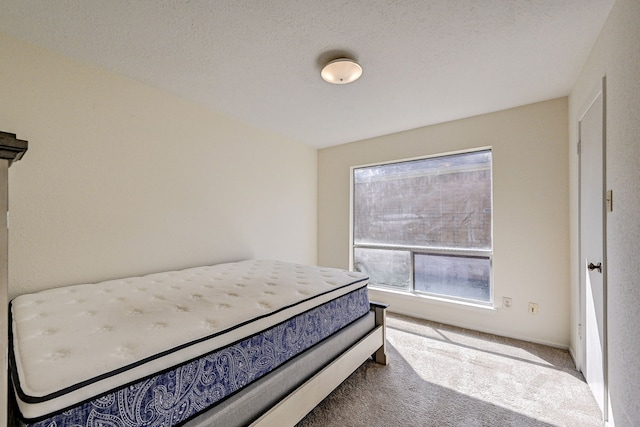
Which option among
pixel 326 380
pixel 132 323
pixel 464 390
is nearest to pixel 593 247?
pixel 464 390

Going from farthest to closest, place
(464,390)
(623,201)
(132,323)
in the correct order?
1. (464,390)
2. (623,201)
3. (132,323)

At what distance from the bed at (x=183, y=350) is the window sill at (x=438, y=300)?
1414 millimetres

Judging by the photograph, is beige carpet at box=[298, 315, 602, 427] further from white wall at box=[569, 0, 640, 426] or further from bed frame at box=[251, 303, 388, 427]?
white wall at box=[569, 0, 640, 426]

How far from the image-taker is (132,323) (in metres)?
1.25

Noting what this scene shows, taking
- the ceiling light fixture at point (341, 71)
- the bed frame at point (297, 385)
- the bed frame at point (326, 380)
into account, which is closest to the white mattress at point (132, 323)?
the bed frame at point (297, 385)

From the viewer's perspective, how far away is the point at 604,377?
1.59 metres

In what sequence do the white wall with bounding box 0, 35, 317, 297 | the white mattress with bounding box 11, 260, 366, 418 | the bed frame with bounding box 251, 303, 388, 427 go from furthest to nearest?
the white wall with bounding box 0, 35, 317, 297 < the bed frame with bounding box 251, 303, 388, 427 < the white mattress with bounding box 11, 260, 366, 418

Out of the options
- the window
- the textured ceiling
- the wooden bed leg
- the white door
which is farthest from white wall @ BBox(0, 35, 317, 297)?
the white door

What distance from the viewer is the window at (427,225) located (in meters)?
3.06

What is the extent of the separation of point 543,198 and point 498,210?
0.38 m

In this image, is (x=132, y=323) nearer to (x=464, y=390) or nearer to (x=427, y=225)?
(x=464, y=390)

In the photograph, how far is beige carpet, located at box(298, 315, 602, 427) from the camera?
1672 mm

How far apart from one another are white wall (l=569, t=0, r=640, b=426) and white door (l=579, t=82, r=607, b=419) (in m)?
0.14

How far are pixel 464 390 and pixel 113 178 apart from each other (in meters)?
3.06
